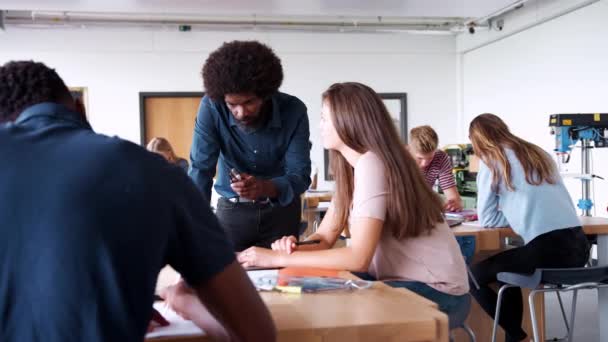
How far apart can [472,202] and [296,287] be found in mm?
4473

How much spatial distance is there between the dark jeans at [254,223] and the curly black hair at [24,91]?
1402 millimetres

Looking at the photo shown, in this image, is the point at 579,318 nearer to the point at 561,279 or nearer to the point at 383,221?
the point at 561,279

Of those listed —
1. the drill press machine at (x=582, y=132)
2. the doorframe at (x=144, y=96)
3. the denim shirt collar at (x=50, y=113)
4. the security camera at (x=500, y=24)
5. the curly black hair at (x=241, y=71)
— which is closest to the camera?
the denim shirt collar at (x=50, y=113)

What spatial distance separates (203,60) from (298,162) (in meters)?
6.39

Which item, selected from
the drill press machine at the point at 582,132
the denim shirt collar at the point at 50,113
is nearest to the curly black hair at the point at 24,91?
the denim shirt collar at the point at 50,113

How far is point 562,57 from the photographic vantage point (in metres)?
6.62

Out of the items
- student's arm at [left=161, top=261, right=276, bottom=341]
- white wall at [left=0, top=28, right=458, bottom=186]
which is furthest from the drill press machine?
white wall at [left=0, top=28, right=458, bottom=186]

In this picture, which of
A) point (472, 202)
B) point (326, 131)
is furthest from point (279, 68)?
point (472, 202)

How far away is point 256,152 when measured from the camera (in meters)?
2.40

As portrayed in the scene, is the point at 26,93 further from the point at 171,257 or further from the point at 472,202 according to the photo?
the point at 472,202

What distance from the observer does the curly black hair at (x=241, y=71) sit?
212cm

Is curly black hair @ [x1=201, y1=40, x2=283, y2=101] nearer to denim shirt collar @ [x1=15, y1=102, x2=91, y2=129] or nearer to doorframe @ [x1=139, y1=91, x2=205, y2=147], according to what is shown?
denim shirt collar @ [x1=15, y1=102, x2=91, y2=129]

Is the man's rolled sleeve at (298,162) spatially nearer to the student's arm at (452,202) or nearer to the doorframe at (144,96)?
the student's arm at (452,202)

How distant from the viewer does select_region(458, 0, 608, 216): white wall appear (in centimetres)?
608
